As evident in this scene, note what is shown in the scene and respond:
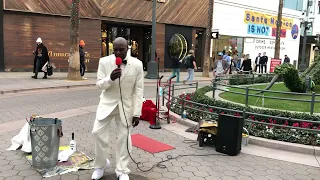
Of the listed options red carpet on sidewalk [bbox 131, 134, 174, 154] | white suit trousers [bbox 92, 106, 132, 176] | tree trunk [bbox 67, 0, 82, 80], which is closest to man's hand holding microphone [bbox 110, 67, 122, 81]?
white suit trousers [bbox 92, 106, 132, 176]

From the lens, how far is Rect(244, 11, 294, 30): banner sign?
3019 cm

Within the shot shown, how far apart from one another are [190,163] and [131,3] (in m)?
17.5

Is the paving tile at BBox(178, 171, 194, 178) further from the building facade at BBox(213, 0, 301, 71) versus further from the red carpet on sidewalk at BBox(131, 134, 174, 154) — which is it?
the building facade at BBox(213, 0, 301, 71)

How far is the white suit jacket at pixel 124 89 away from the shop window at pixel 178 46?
20011mm

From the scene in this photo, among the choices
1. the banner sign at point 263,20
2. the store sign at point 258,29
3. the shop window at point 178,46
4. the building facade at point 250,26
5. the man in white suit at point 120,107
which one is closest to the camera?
the man in white suit at point 120,107

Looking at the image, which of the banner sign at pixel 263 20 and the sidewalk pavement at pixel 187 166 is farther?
the banner sign at pixel 263 20

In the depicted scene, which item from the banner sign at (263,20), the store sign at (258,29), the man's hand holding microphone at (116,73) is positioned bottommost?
the man's hand holding microphone at (116,73)

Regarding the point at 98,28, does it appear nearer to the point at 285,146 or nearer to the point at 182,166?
the point at 285,146

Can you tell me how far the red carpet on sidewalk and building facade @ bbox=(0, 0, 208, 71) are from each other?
13.5 m

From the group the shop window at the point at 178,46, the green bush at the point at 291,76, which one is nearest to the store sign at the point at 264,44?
the shop window at the point at 178,46

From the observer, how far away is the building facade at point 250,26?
1094 inches

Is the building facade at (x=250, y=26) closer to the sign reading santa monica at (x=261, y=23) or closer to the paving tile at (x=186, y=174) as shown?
the sign reading santa monica at (x=261, y=23)

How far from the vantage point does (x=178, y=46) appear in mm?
24734

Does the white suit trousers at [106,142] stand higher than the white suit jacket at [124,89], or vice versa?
the white suit jacket at [124,89]
